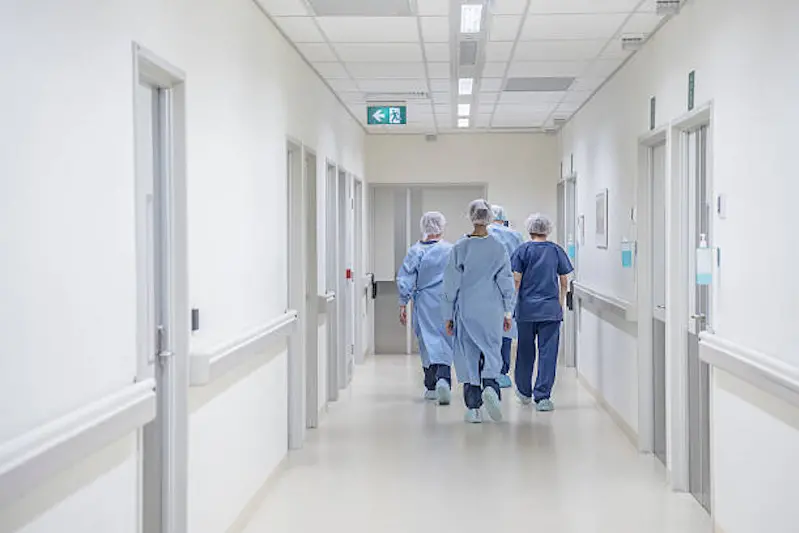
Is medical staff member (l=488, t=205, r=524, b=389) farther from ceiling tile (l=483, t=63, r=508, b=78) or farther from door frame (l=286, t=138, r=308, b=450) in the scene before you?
door frame (l=286, t=138, r=308, b=450)

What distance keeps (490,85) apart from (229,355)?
16.2 ft

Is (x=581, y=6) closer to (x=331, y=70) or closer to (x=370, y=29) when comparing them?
(x=370, y=29)

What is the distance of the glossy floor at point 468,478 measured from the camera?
4.95m

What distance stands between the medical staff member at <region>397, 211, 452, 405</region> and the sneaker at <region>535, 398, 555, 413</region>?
0.80m

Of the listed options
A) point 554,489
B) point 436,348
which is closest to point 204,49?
point 554,489

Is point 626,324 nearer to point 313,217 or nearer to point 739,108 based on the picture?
point 313,217

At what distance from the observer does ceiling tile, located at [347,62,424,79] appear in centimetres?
743

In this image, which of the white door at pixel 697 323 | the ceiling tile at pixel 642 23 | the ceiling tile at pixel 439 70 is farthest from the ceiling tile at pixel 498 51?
the white door at pixel 697 323

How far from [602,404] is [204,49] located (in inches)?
213

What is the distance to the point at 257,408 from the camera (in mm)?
5281

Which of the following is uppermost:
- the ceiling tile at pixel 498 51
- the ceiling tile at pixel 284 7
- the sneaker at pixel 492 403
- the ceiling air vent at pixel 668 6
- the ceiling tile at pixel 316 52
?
the ceiling tile at pixel 316 52

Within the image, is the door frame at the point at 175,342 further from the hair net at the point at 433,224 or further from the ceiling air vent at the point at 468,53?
the hair net at the point at 433,224

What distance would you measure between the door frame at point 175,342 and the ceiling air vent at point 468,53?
3.15 metres

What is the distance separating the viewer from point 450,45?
6.59 m
